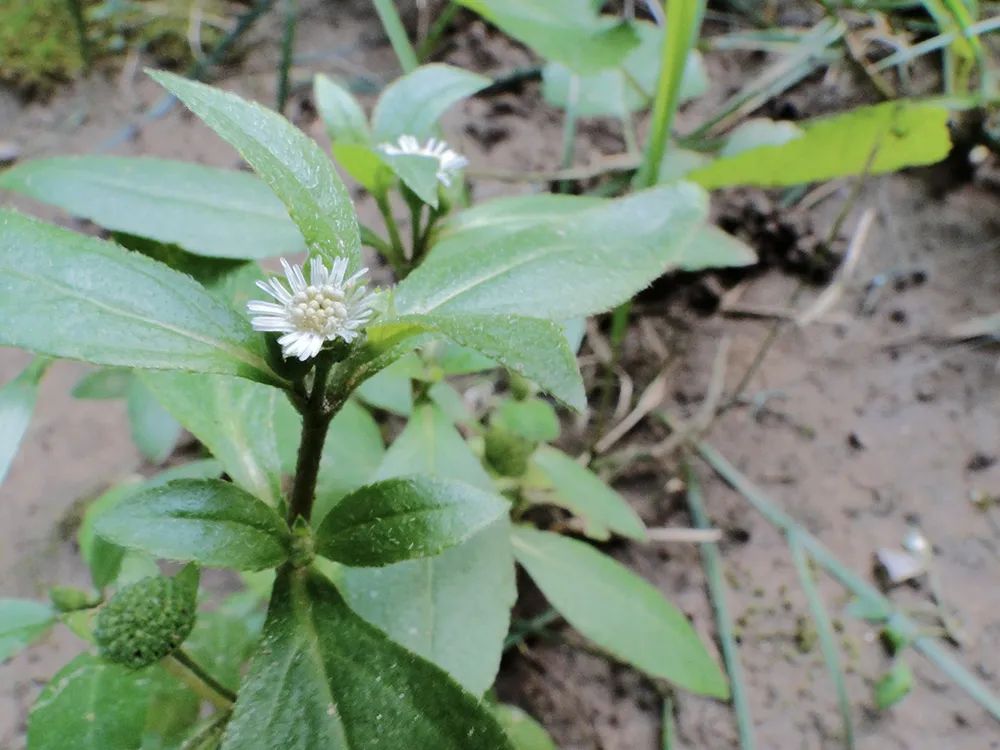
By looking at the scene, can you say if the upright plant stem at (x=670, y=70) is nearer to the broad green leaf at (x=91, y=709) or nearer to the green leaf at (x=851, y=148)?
the green leaf at (x=851, y=148)

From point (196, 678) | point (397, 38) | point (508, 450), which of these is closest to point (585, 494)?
point (508, 450)

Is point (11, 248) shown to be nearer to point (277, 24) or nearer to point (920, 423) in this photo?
point (920, 423)

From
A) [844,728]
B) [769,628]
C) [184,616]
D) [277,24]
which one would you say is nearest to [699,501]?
[769,628]

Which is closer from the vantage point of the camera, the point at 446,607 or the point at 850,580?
the point at 446,607

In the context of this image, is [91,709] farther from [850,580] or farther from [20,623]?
[850,580]

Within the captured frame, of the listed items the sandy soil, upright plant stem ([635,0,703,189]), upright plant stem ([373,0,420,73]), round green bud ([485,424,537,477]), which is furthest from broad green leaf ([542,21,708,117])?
round green bud ([485,424,537,477])

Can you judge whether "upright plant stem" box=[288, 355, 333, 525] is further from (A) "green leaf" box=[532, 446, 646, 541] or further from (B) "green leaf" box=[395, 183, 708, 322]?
(A) "green leaf" box=[532, 446, 646, 541]

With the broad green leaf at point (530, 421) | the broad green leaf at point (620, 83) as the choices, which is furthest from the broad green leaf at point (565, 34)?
the broad green leaf at point (530, 421)
